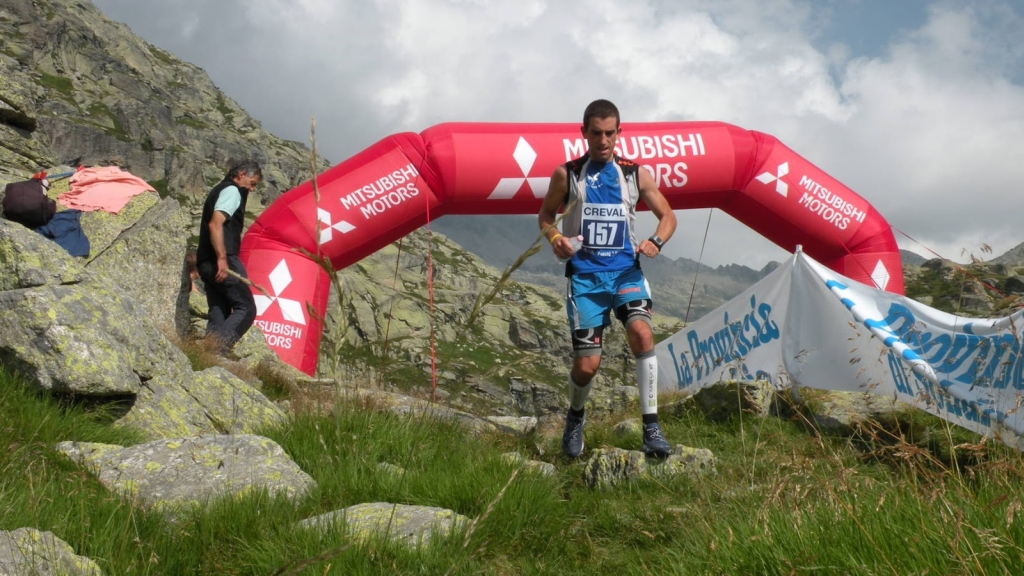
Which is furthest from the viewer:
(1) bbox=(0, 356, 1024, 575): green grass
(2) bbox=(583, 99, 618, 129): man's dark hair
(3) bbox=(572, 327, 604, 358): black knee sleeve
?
(3) bbox=(572, 327, 604, 358): black knee sleeve

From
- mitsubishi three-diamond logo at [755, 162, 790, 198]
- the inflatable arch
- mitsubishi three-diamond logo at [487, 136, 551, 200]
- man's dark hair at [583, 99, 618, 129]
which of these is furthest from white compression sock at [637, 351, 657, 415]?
mitsubishi three-diamond logo at [755, 162, 790, 198]

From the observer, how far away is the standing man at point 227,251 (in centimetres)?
810

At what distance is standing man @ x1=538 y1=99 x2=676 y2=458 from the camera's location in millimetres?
5148

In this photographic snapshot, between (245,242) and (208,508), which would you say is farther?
(245,242)

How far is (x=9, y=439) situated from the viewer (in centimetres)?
318

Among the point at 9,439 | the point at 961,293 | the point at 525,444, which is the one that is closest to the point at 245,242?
the point at 525,444

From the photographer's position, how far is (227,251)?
838 cm

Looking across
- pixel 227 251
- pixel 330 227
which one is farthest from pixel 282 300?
pixel 227 251

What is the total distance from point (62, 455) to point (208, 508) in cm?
102

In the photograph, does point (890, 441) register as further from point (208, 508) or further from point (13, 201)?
point (13, 201)

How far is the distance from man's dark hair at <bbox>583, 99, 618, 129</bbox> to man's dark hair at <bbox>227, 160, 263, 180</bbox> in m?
4.63

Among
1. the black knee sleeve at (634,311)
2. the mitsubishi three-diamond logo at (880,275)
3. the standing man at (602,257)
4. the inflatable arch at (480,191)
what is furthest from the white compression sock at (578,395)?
the mitsubishi three-diamond logo at (880,275)

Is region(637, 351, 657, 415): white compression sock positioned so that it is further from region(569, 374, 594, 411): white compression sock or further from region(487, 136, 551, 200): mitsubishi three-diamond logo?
region(487, 136, 551, 200): mitsubishi three-diamond logo

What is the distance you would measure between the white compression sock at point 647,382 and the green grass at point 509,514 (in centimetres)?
78
